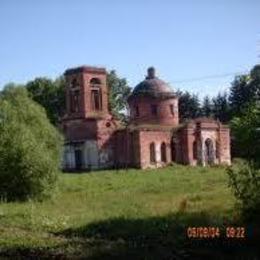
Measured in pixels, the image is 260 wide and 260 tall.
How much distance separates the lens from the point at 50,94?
7338cm

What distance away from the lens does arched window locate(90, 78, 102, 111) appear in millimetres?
57312

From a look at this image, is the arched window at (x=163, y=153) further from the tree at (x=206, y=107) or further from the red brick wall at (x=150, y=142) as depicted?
the tree at (x=206, y=107)

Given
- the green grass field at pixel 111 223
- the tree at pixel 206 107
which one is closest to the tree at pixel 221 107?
the tree at pixel 206 107

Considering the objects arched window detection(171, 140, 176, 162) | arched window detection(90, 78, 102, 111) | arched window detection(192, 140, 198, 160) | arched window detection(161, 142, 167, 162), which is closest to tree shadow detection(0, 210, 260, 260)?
arched window detection(161, 142, 167, 162)

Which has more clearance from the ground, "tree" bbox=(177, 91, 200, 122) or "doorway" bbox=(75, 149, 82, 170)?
"tree" bbox=(177, 91, 200, 122)

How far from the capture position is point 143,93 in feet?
195

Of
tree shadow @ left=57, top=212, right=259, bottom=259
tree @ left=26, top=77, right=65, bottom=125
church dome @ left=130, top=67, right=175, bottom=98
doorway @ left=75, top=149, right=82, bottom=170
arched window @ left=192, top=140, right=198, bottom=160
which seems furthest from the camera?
tree @ left=26, top=77, right=65, bottom=125

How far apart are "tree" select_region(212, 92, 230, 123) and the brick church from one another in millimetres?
23710

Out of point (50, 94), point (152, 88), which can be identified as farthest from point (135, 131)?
point (50, 94)

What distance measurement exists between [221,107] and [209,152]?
27281 mm

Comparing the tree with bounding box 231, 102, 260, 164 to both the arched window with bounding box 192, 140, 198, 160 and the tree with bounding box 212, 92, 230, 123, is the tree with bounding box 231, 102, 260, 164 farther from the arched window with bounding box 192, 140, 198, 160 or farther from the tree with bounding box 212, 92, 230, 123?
the tree with bounding box 212, 92, 230, 123

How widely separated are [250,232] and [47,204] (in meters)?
12.2

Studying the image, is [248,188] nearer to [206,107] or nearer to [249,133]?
[249,133]

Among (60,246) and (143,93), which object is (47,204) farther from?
(143,93)
